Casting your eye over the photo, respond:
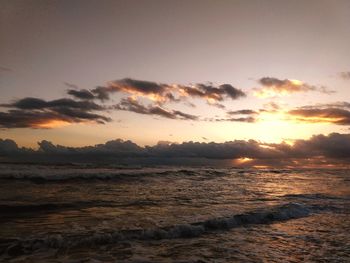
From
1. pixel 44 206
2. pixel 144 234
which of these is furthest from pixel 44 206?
pixel 144 234

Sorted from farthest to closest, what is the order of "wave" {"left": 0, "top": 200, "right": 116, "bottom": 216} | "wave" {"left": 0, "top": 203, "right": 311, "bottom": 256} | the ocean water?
A: "wave" {"left": 0, "top": 200, "right": 116, "bottom": 216}
"wave" {"left": 0, "top": 203, "right": 311, "bottom": 256}
the ocean water

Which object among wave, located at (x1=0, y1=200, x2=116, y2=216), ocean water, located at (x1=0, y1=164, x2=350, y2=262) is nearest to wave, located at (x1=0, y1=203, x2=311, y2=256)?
ocean water, located at (x1=0, y1=164, x2=350, y2=262)

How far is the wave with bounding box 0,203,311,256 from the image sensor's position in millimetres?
9922

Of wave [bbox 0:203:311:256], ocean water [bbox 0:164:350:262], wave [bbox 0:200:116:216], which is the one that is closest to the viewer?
ocean water [bbox 0:164:350:262]

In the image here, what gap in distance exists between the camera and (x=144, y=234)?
11.5 meters

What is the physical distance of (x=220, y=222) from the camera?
13883mm

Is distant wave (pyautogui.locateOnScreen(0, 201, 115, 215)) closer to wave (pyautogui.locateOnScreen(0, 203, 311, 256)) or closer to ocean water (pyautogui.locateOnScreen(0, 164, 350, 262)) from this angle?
ocean water (pyautogui.locateOnScreen(0, 164, 350, 262))

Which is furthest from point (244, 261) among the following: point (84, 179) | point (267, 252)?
point (84, 179)

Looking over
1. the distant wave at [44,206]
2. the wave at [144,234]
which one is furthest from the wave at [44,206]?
the wave at [144,234]

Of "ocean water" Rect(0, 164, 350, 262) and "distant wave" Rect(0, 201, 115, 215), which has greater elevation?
"distant wave" Rect(0, 201, 115, 215)

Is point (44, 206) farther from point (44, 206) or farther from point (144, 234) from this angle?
point (144, 234)

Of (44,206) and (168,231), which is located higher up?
(44,206)

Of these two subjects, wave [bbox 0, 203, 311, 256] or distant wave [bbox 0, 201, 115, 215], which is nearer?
wave [bbox 0, 203, 311, 256]

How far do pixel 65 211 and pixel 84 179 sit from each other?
19.6 meters
